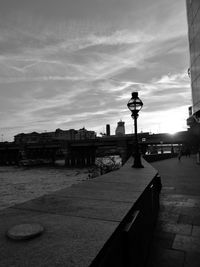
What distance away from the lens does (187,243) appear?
4.07 metres

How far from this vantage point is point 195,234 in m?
4.45

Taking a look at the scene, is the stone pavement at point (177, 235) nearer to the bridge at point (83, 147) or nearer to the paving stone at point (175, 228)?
the paving stone at point (175, 228)

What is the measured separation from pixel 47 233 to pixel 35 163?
10386 cm

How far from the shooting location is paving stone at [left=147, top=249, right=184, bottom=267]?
133 inches

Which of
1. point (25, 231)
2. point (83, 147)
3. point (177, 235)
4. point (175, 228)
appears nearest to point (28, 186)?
point (175, 228)

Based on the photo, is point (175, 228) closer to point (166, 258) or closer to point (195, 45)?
point (166, 258)

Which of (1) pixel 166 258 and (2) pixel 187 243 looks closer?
(1) pixel 166 258

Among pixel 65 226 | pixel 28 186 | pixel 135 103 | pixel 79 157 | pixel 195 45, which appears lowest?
pixel 28 186

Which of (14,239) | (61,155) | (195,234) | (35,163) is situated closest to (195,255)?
(195,234)

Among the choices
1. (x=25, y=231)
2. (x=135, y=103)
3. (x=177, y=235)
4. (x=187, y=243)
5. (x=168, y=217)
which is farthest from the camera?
(x=135, y=103)

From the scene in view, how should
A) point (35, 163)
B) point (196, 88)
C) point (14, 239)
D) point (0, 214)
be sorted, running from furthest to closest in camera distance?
point (35, 163)
point (196, 88)
point (0, 214)
point (14, 239)

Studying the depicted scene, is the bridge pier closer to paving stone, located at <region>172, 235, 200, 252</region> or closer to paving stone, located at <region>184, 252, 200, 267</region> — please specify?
paving stone, located at <region>172, 235, 200, 252</region>

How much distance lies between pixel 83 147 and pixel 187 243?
334 feet

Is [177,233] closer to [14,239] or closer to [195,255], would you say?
[195,255]
